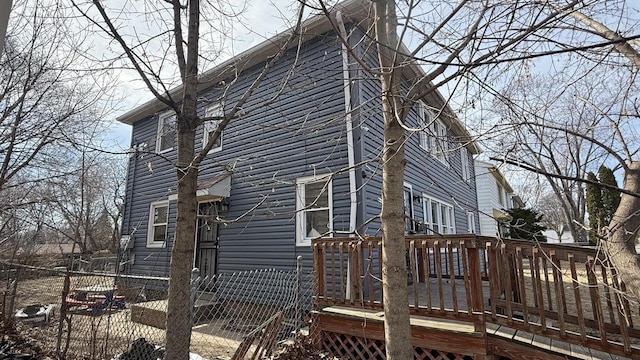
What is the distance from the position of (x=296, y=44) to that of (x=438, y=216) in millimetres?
6874

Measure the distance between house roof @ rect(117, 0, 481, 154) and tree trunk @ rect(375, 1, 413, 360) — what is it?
23 centimetres

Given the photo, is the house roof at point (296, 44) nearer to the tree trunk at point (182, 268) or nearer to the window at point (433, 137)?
the window at point (433, 137)

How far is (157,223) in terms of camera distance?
397 inches

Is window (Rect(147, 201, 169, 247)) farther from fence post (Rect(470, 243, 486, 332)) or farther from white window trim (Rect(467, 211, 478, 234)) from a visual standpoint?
white window trim (Rect(467, 211, 478, 234))

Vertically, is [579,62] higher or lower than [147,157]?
lower

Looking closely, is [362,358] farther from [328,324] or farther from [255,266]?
[255,266]

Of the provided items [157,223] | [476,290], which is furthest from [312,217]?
[157,223]

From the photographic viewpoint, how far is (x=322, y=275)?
4.72 m

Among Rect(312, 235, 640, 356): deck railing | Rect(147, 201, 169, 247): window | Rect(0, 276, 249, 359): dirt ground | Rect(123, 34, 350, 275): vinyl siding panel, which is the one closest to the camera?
Rect(312, 235, 640, 356): deck railing

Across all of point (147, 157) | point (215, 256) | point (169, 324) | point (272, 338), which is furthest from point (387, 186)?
point (147, 157)

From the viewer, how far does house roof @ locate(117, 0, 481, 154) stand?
108 inches

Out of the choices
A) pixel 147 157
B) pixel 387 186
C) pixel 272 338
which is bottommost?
pixel 272 338


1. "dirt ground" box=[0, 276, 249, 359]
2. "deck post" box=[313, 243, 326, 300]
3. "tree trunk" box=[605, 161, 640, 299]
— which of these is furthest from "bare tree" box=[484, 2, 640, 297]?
"dirt ground" box=[0, 276, 249, 359]

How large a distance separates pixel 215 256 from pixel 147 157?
5.20 metres
